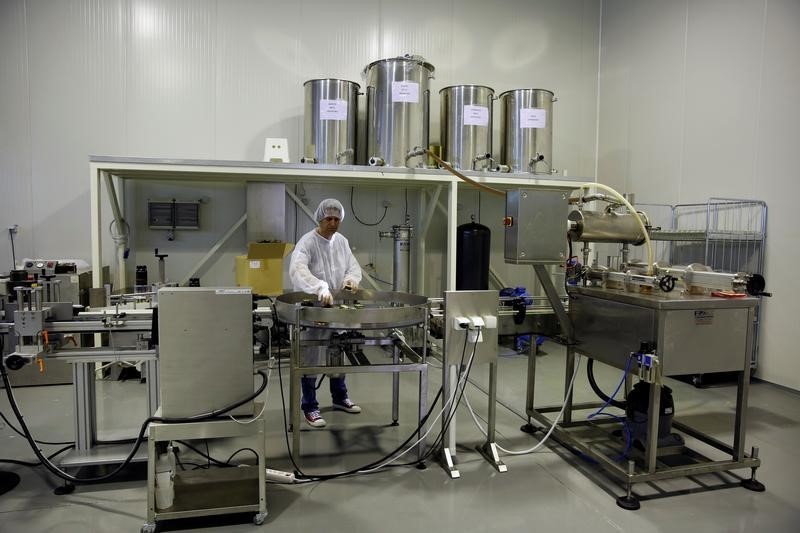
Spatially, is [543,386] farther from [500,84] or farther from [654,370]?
[500,84]

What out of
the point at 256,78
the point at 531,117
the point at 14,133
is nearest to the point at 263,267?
the point at 256,78

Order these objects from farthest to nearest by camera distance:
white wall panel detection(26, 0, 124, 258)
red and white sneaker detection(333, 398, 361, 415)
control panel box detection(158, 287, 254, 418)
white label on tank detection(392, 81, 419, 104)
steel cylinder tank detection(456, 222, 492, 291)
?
steel cylinder tank detection(456, 222, 492, 291) → white wall panel detection(26, 0, 124, 258) → white label on tank detection(392, 81, 419, 104) → red and white sneaker detection(333, 398, 361, 415) → control panel box detection(158, 287, 254, 418)

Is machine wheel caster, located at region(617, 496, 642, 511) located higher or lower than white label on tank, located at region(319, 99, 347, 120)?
lower

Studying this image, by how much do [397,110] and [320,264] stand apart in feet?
5.10

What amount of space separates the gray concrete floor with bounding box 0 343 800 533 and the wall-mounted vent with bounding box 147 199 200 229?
1.70 m

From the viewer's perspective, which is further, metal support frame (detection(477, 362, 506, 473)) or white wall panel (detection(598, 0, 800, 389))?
white wall panel (detection(598, 0, 800, 389))

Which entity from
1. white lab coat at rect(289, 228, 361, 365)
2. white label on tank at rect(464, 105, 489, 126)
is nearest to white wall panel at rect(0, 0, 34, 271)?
white lab coat at rect(289, 228, 361, 365)

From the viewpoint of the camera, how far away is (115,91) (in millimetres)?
4035

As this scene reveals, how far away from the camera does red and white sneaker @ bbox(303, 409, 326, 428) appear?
106 inches

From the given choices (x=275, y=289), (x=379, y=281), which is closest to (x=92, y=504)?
(x=275, y=289)

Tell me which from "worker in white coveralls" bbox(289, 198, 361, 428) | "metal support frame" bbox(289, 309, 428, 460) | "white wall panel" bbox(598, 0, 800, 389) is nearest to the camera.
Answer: "metal support frame" bbox(289, 309, 428, 460)

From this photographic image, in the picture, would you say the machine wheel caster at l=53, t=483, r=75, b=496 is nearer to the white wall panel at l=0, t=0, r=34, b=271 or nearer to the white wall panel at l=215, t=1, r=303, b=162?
the white wall panel at l=0, t=0, r=34, b=271

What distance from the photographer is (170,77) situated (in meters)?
4.14

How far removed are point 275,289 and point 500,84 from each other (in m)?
2.95
